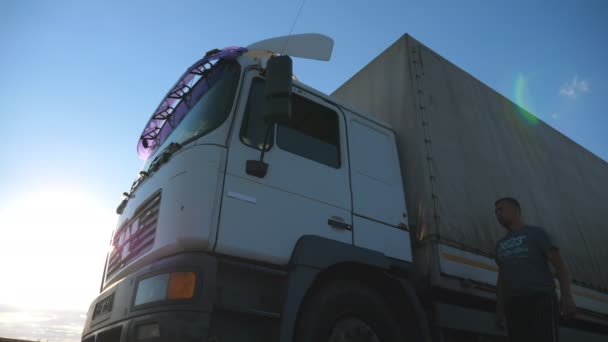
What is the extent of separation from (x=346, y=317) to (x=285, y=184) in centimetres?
100

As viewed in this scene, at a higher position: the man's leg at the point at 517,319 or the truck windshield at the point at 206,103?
the truck windshield at the point at 206,103

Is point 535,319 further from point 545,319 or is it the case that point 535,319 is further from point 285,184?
point 285,184

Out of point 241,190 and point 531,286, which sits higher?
point 241,190

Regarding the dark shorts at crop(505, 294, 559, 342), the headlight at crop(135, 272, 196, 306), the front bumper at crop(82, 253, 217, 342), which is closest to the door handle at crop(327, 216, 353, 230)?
the front bumper at crop(82, 253, 217, 342)

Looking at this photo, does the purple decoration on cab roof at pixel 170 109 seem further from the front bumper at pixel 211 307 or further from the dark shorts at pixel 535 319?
the dark shorts at pixel 535 319

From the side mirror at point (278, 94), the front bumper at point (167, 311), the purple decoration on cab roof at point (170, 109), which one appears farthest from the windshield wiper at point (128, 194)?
the side mirror at point (278, 94)

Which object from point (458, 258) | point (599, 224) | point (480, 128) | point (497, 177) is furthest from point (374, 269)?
point (599, 224)

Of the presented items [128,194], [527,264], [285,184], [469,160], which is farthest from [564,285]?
[128,194]

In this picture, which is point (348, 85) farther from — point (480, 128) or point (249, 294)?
point (249, 294)

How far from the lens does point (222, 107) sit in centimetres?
303

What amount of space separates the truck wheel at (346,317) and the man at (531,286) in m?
0.86

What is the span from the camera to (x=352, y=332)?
2732 mm

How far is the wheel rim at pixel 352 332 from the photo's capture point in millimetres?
2664

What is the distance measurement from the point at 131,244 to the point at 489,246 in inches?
125
